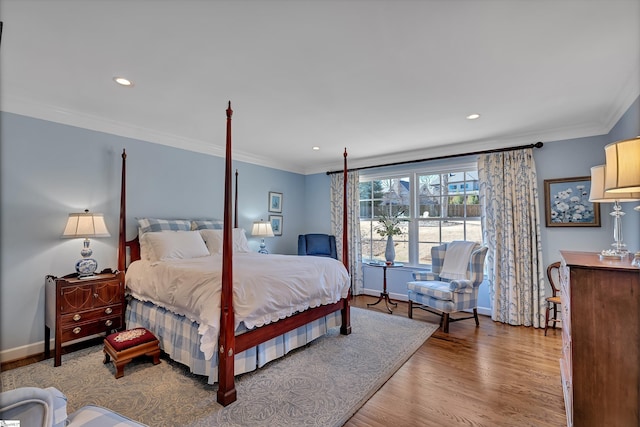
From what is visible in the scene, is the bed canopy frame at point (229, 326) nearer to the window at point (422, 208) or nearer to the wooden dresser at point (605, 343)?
the wooden dresser at point (605, 343)

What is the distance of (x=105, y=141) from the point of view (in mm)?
3385

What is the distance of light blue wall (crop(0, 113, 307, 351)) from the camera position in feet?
9.07

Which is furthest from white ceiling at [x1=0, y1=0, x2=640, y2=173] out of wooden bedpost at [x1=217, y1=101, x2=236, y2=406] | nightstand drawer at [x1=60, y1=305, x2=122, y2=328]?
nightstand drawer at [x1=60, y1=305, x2=122, y2=328]

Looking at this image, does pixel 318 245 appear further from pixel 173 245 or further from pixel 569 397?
pixel 569 397

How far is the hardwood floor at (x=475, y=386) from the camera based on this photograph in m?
1.96

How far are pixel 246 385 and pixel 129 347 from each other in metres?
1.05

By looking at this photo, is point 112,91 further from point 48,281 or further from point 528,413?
point 528,413

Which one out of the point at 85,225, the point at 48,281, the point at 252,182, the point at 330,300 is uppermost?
the point at 252,182

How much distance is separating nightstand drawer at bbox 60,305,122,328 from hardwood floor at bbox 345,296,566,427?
2.61 meters

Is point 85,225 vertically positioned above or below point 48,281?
above

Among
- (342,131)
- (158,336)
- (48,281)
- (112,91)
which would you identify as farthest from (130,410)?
(342,131)

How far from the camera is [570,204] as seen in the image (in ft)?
11.9

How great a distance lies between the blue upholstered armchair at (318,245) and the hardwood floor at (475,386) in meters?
2.37

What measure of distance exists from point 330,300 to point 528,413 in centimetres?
179
